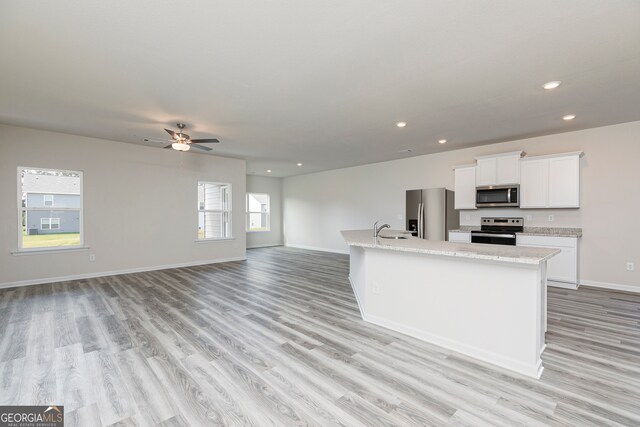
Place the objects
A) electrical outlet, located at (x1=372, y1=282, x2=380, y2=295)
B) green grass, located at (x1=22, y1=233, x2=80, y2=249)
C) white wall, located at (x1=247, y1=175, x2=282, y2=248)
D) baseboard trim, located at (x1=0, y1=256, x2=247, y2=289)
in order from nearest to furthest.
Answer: electrical outlet, located at (x1=372, y1=282, x2=380, y2=295), baseboard trim, located at (x1=0, y1=256, x2=247, y2=289), green grass, located at (x1=22, y1=233, x2=80, y2=249), white wall, located at (x1=247, y1=175, x2=282, y2=248)

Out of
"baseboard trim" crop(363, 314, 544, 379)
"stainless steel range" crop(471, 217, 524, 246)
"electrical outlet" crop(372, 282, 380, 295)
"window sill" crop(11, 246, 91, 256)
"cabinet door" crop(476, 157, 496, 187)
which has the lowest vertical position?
"baseboard trim" crop(363, 314, 544, 379)

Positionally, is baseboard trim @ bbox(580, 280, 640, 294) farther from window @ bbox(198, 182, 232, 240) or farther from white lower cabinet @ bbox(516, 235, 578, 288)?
window @ bbox(198, 182, 232, 240)

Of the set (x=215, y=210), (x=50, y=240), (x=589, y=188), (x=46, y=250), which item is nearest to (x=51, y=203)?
(x=50, y=240)

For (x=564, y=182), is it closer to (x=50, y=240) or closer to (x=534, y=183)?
(x=534, y=183)

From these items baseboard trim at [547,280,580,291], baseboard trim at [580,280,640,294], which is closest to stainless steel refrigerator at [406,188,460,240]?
baseboard trim at [547,280,580,291]

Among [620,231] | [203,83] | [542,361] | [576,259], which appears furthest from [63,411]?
[620,231]

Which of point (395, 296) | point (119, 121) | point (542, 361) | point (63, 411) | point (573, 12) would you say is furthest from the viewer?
point (119, 121)

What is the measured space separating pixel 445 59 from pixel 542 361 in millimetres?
2764

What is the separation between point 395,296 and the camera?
3115 millimetres

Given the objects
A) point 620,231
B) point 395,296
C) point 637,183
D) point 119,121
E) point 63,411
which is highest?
point 119,121

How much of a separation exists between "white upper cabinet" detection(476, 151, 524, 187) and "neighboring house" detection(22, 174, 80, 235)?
25.3 ft

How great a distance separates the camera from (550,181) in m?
4.95

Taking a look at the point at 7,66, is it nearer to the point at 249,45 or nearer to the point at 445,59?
the point at 249,45

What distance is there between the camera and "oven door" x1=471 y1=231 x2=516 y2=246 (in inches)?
201
